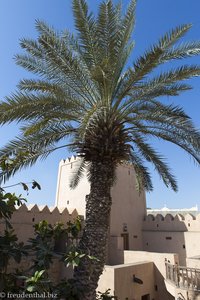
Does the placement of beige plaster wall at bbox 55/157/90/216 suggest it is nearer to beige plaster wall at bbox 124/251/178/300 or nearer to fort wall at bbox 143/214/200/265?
beige plaster wall at bbox 124/251/178/300

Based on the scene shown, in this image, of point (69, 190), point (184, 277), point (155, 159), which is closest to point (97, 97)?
point (155, 159)

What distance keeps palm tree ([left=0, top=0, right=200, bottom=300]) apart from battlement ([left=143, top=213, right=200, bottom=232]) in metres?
9.60

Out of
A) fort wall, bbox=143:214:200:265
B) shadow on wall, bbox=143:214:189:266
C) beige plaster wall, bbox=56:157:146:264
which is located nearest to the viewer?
fort wall, bbox=143:214:200:265

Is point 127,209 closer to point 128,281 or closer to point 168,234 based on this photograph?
point 168,234

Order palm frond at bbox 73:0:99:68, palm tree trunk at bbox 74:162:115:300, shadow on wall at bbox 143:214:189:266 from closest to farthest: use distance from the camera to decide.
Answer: palm tree trunk at bbox 74:162:115:300 → palm frond at bbox 73:0:99:68 → shadow on wall at bbox 143:214:189:266

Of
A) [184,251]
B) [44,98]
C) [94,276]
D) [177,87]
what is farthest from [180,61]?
[184,251]

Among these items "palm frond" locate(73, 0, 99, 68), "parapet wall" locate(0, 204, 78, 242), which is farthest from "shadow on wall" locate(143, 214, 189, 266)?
"palm frond" locate(73, 0, 99, 68)

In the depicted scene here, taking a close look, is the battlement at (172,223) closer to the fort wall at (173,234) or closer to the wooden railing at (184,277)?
the fort wall at (173,234)

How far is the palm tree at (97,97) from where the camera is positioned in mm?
6473

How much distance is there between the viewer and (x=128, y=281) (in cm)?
1072

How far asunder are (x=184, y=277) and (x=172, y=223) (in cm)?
721

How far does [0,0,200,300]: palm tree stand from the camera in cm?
647

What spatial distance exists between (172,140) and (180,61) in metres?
2.38

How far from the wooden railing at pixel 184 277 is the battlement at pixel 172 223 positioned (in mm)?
5903
